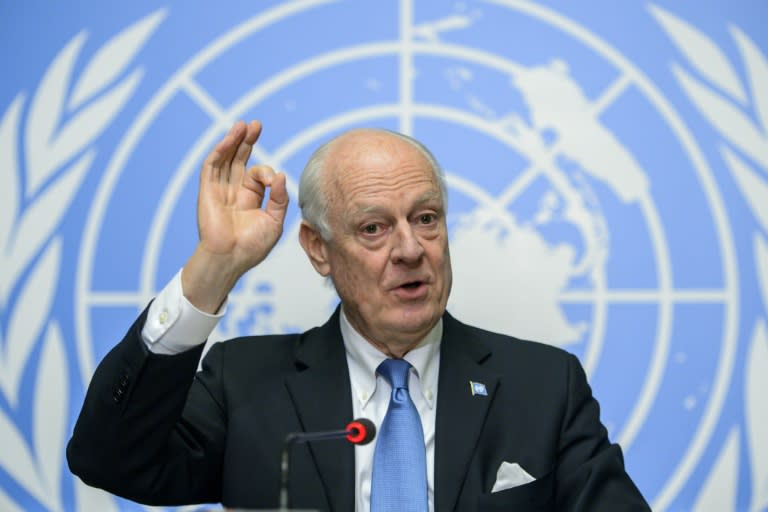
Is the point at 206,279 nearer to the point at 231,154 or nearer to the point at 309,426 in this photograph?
the point at 231,154

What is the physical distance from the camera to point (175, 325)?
228 centimetres

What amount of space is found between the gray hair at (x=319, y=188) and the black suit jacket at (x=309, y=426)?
328 millimetres

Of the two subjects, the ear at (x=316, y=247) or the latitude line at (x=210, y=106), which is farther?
the latitude line at (x=210, y=106)

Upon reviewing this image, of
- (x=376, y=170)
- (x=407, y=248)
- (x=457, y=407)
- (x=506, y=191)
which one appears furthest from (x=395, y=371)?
(x=506, y=191)

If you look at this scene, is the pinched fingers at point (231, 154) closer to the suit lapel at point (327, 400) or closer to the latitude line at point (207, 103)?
the suit lapel at point (327, 400)

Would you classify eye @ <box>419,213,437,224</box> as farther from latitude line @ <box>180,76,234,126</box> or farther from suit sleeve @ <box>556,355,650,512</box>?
latitude line @ <box>180,76,234,126</box>

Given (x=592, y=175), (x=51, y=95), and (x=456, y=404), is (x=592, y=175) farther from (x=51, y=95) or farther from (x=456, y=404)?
(x=51, y=95)

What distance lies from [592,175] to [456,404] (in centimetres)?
109

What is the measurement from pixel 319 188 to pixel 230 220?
38 cm

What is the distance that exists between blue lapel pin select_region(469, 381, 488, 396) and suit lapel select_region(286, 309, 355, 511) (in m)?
0.37

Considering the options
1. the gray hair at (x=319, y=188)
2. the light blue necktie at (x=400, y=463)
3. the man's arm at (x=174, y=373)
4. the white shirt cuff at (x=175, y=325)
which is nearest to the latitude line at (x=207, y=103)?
the gray hair at (x=319, y=188)

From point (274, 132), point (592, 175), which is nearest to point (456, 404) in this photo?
point (592, 175)

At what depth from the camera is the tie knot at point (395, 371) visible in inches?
102

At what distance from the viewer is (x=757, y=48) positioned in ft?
10.7
